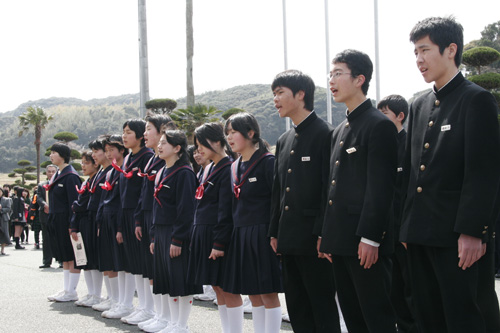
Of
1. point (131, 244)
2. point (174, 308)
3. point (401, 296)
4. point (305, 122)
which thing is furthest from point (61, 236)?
point (305, 122)

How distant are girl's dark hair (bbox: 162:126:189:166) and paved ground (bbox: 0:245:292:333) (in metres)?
1.73

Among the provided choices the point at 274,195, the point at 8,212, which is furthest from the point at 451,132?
the point at 8,212

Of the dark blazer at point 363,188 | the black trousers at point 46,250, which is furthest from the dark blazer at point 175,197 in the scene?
the black trousers at point 46,250

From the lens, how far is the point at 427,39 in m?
3.23

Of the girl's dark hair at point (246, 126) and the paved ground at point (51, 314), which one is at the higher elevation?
the girl's dark hair at point (246, 126)

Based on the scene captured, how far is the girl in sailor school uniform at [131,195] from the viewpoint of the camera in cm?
680

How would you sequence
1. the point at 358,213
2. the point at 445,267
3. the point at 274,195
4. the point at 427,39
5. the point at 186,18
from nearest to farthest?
the point at 445,267 → the point at 427,39 → the point at 358,213 → the point at 274,195 → the point at 186,18

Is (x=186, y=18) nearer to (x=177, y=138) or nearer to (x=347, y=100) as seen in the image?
(x=177, y=138)

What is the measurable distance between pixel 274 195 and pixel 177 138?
2.03 meters

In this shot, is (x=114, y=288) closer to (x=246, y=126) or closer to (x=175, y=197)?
(x=175, y=197)

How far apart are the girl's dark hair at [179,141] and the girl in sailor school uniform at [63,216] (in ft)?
9.72

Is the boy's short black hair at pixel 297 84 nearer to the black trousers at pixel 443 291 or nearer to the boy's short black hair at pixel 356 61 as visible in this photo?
the boy's short black hair at pixel 356 61

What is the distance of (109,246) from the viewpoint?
726 centimetres

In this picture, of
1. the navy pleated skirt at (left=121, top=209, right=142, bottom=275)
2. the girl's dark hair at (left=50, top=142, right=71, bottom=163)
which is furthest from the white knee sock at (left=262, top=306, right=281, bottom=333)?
the girl's dark hair at (left=50, top=142, right=71, bottom=163)
